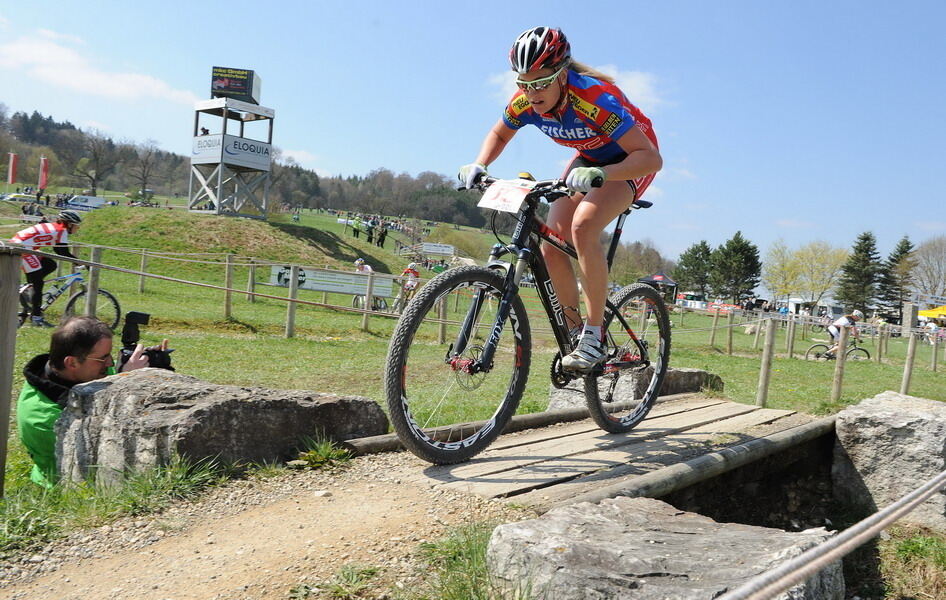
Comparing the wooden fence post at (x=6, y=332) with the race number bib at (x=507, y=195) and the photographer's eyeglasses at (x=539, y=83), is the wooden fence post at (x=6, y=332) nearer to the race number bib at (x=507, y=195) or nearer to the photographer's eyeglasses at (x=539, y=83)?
the race number bib at (x=507, y=195)

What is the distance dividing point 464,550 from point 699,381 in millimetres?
5412

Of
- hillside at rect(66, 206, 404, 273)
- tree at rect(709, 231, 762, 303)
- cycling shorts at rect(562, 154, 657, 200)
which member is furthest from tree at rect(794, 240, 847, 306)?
cycling shorts at rect(562, 154, 657, 200)

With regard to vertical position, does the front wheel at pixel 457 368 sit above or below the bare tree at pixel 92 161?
below

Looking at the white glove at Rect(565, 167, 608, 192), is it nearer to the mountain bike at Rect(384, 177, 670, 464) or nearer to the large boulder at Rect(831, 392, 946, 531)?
the mountain bike at Rect(384, 177, 670, 464)

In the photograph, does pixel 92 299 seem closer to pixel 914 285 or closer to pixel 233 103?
pixel 233 103

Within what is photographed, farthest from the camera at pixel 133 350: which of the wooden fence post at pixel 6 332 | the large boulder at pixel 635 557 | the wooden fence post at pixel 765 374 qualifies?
the wooden fence post at pixel 765 374

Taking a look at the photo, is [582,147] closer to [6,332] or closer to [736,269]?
[6,332]

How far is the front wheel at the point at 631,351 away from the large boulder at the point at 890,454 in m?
1.61

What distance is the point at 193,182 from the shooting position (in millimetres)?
42844

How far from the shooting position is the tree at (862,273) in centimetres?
7288

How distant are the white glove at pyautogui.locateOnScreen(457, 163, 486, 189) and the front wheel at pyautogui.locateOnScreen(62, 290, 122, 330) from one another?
378 inches

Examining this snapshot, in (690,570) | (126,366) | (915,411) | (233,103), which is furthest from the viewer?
(233,103)

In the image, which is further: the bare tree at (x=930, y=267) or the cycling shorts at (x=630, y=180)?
the bare tree at (x=930, y=267)

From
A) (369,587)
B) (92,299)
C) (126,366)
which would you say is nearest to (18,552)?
(369,587)
